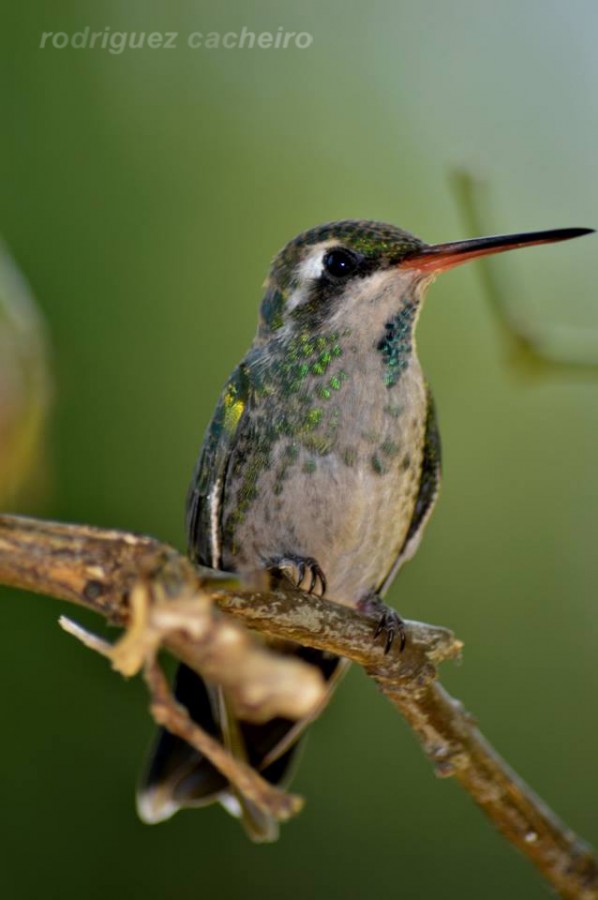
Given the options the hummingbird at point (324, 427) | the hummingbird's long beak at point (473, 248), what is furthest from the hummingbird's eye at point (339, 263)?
the hummingbird's long beak at point (473, 248)

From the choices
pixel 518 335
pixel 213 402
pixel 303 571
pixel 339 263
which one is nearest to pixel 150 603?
pixel 303 571

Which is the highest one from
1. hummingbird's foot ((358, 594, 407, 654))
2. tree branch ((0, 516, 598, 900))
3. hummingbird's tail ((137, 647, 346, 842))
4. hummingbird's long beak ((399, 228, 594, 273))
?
hummingbird's long beak ((399, 228, 594, 273))

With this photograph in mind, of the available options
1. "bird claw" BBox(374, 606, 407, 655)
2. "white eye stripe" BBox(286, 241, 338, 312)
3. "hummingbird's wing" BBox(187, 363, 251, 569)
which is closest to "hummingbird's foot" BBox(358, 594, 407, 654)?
"bird claw" BBox(374, 606, 407, 655)

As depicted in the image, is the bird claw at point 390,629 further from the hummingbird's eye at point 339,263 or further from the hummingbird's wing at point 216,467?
the hummingbird's eye at point 339,263

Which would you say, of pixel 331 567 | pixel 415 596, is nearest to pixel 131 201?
pixel 415 596

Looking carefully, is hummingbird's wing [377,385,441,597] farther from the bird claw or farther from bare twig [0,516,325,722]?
bare twig [0,516,325,722]

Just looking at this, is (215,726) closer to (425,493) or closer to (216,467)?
(216,467)
